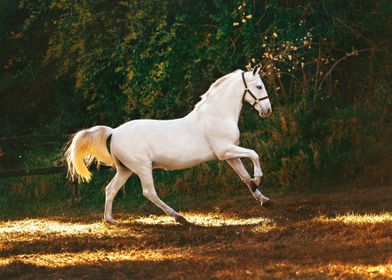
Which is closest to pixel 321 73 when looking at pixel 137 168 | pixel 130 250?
pixel 137 168

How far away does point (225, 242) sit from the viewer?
8.56 metres

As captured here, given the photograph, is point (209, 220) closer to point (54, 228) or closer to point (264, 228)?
point (264, 228)

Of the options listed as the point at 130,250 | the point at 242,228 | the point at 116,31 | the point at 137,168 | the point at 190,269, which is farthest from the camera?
the point at 116,31

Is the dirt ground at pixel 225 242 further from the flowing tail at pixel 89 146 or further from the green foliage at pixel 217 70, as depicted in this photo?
the green foliage at pixel 217 70

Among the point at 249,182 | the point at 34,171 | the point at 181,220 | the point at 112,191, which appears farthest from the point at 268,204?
the point at 34,171

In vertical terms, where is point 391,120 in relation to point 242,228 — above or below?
above

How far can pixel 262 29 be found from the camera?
621 inches

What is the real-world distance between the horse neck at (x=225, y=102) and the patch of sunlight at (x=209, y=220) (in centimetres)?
136

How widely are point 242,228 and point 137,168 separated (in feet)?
5.95

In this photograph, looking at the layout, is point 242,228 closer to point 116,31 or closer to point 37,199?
point 37,199

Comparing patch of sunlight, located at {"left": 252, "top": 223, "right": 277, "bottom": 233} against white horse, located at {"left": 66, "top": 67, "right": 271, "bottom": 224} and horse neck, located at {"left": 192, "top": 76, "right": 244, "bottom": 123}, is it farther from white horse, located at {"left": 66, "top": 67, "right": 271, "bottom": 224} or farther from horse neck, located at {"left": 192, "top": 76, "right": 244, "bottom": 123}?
horse neck, located at {"left": 192, "top": 76, "right": 244, "bottom": 123}

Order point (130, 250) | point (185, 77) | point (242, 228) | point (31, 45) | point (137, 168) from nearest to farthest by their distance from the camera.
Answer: point (130, 250), point (242, 228), point (137, 168), point (185, 77), point (31, 45)

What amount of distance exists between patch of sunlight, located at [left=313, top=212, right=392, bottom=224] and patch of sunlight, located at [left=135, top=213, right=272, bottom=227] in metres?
0.71

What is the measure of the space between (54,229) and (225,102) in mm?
2874
